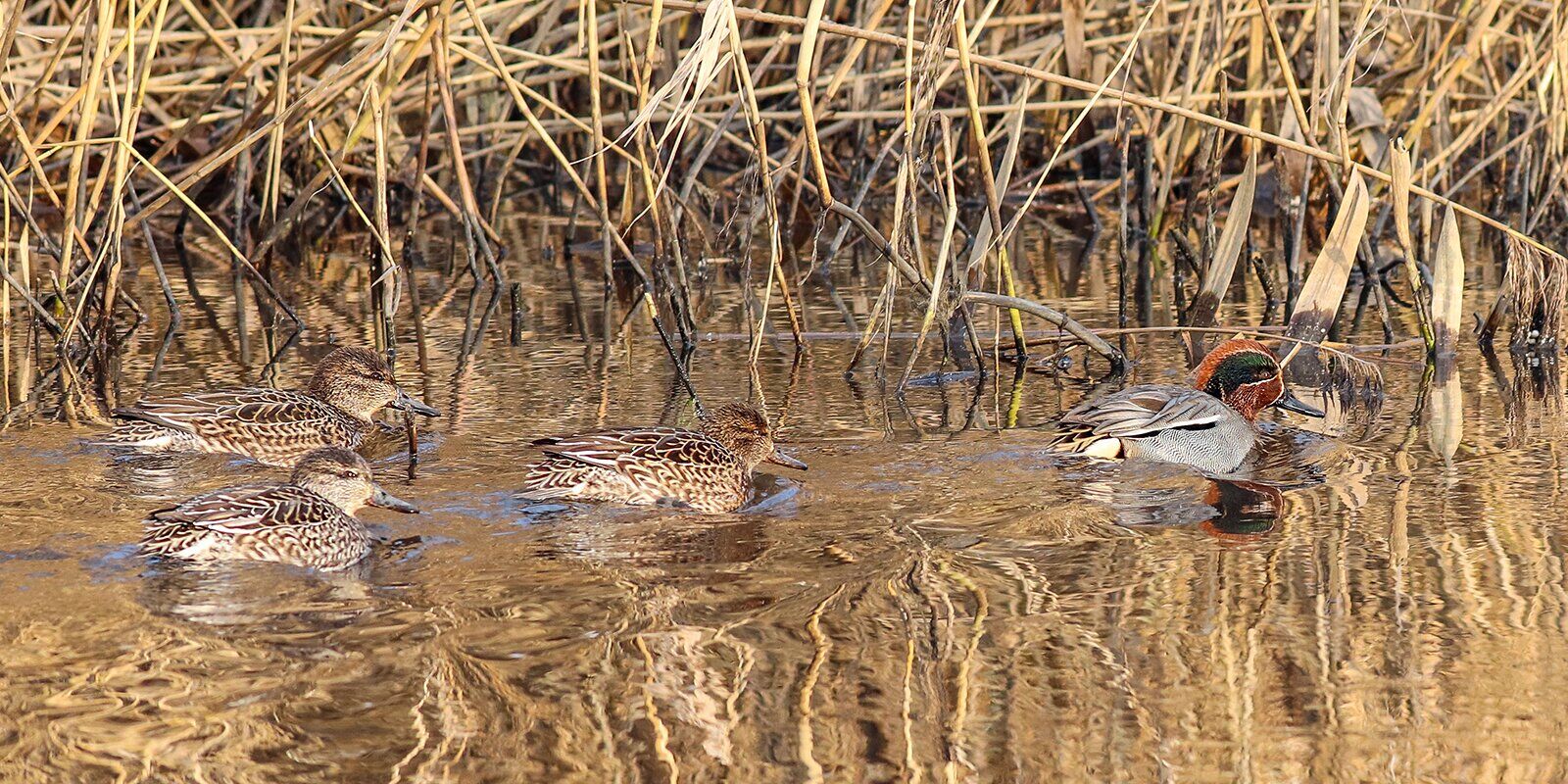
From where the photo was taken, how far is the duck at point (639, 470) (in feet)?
20.3

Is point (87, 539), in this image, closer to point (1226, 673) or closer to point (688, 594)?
point (688, 594)

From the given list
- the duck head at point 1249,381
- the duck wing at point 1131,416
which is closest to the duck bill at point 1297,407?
the duck head at point 1249,381

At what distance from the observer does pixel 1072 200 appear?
15016 millimetres

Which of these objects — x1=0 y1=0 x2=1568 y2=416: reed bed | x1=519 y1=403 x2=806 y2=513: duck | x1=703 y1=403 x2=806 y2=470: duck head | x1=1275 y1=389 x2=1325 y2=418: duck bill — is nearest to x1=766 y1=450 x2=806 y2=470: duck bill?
x1=703 y1=403 x2=806 y2=470: duck head

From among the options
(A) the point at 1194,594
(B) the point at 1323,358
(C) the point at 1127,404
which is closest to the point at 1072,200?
(B) the point at 1323,358

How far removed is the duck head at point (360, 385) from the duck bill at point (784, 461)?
1611 millimetres

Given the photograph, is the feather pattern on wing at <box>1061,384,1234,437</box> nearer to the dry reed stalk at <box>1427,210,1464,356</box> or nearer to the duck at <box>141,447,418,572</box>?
the dry reed stalk at <box>1427,210,1464,356</box>

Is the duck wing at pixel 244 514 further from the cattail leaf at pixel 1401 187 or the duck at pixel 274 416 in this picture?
the cattail leaf at pixel 1401 187

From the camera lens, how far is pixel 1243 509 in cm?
616

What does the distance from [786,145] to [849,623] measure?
9.67 metres

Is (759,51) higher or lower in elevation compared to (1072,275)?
higher

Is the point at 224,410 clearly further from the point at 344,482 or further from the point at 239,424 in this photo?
the point at 344,482

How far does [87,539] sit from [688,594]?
1.82 meters

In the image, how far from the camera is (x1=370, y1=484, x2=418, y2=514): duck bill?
601cm
